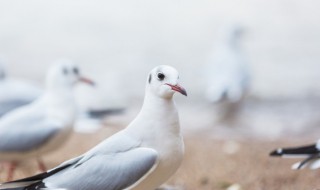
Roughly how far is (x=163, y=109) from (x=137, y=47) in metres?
5.13

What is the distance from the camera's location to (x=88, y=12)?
7738 mm

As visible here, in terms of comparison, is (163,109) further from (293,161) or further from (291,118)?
(291,118)

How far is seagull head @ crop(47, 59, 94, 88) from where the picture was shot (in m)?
3.50

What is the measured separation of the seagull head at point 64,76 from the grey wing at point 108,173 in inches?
50.0

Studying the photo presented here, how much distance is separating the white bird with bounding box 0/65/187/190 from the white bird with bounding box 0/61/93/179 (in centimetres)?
101

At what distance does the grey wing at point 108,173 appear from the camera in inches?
87.6

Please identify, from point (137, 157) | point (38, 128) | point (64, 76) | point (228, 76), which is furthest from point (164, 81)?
point (228, 76)

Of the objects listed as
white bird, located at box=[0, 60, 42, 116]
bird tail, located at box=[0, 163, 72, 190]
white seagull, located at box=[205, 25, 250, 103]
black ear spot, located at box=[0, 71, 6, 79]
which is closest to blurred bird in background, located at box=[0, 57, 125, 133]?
white bird, located at box=[0, 60, 42, 116]

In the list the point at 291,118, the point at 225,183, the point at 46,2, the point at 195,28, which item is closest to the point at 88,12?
the point at 46,2

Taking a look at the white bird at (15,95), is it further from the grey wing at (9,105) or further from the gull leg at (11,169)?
the gull leg at (11,169)

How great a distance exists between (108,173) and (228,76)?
306cm

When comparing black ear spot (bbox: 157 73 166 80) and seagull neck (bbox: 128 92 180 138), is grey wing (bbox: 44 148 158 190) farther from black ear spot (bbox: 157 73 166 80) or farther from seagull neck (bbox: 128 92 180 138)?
black ear spot (bbox: 157 73 166 80)

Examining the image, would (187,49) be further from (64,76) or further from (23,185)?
(23,185)

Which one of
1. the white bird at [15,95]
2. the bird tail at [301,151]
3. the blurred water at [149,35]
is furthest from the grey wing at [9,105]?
the blurred water at [149,35]
